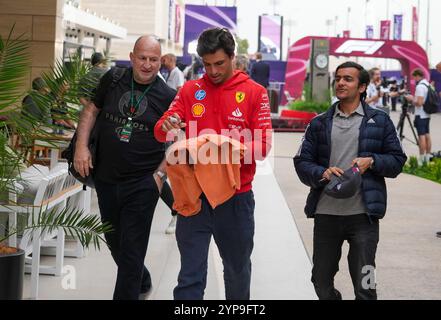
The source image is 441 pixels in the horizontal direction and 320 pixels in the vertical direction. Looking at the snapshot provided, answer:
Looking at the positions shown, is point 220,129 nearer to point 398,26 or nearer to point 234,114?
point 234,114

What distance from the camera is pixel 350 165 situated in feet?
17.6

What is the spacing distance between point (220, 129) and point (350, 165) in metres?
0.98

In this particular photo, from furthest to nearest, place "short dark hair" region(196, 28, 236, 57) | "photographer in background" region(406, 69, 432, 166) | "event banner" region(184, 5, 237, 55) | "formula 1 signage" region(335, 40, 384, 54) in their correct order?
"formula 1 signage" region(335, 40, 384, 54) < "event banner" region(184, 5, 237, 55) < "photographer in background" region(406, 69, 432, 166) < "short dark hair" region(196, 28, 236, 57)

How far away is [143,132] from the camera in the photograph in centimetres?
562

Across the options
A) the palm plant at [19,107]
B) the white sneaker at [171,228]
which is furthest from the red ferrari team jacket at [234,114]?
the white sneaker at [171,228]

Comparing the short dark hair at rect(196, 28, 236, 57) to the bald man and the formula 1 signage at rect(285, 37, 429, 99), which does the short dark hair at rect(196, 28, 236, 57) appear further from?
the formula 1 signage at rect(285, 37, 429, 99)

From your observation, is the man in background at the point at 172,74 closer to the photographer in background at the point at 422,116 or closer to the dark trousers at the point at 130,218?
the photographer in background at the point at 422,116

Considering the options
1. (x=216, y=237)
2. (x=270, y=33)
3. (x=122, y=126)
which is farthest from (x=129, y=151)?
(x=270, y=33)

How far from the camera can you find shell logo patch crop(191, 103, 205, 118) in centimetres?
481

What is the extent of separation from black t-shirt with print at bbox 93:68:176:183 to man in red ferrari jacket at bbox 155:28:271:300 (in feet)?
2.51

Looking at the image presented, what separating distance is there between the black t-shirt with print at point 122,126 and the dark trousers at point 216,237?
90 cm

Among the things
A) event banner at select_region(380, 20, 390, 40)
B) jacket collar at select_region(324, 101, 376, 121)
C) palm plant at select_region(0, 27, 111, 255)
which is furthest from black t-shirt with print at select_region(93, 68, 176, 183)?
event banner at select_region(380, 20, 390, 40)
